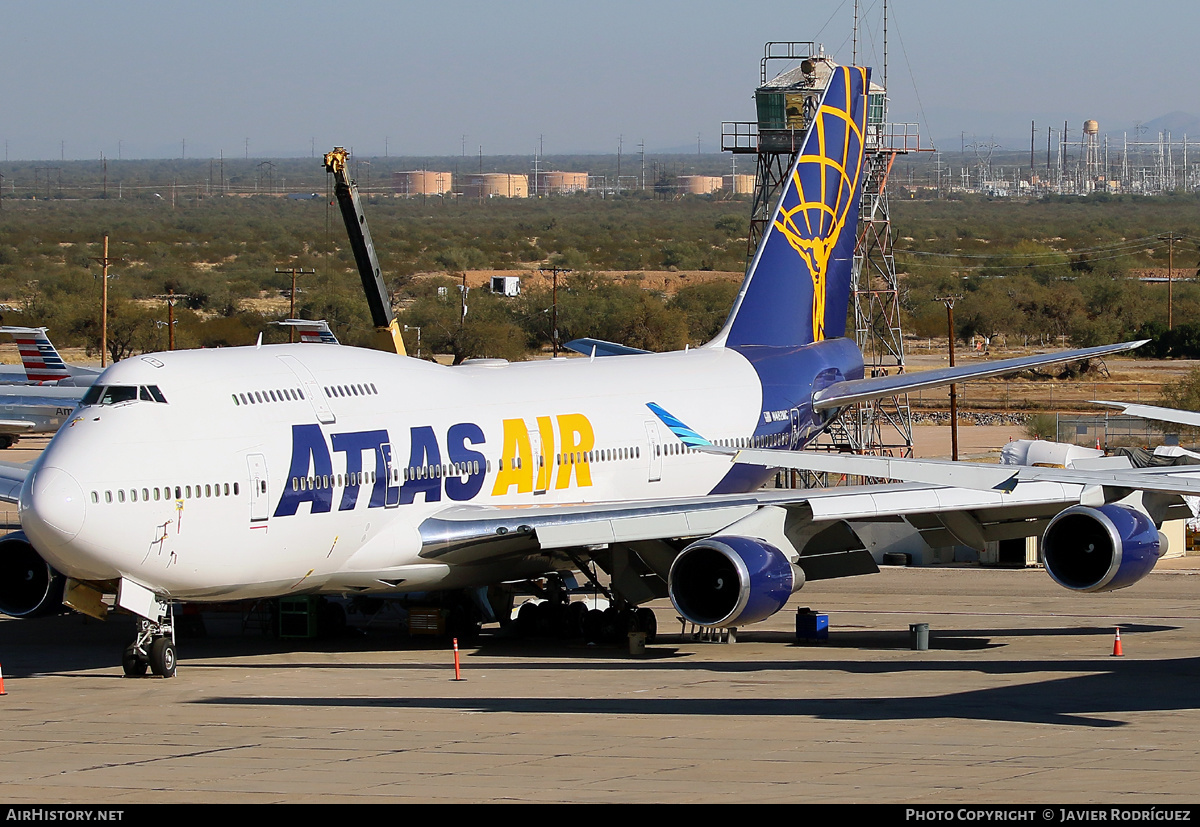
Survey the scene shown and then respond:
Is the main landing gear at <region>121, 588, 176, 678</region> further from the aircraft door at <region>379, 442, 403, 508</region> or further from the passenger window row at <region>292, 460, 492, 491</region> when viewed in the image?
the aircraft door at <region>379, 442, 403, 508</region>

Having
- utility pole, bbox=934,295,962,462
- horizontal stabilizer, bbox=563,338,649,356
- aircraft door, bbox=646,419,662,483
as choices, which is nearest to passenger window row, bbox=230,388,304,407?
aircraft door, bbox=646,419,662,483

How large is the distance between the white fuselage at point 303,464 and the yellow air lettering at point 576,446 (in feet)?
0.12

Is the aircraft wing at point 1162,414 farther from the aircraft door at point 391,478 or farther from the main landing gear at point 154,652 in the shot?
the main landing gear at point 154,652

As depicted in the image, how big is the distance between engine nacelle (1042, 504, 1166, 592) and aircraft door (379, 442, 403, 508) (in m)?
9.93

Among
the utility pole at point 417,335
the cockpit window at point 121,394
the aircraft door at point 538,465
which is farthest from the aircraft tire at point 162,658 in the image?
the utility pole at point 417,335

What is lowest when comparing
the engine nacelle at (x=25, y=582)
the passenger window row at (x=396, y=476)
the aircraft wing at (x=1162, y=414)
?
the engine nacelle at (x=25, y=582)

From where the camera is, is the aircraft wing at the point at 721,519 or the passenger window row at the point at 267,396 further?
the aircraft wing at the point at 721,519

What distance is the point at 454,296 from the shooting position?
118 meters

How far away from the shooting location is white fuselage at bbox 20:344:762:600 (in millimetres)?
23266

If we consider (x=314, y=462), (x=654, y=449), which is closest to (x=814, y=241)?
(x=654, y=449)

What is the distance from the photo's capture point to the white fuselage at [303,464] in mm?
23266

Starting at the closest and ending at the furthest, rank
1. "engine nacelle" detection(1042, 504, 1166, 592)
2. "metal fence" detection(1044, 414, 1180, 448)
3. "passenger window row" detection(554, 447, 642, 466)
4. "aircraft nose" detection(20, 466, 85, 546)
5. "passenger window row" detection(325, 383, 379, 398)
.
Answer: "aircraft nose" detection(20, 466, 85, 546)
"engine nacelle" detection(1042, 504, 1166, 592)
"passenger window row" detection(325, 383, 379, 398)
"passenger window row" detection(554, 447, 642, 466)
"metal fence" detection(1044, 414, 1180, 448)

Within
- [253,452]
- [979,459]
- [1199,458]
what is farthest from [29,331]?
[1199,458]

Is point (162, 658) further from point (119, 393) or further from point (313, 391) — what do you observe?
point (313, 391)
